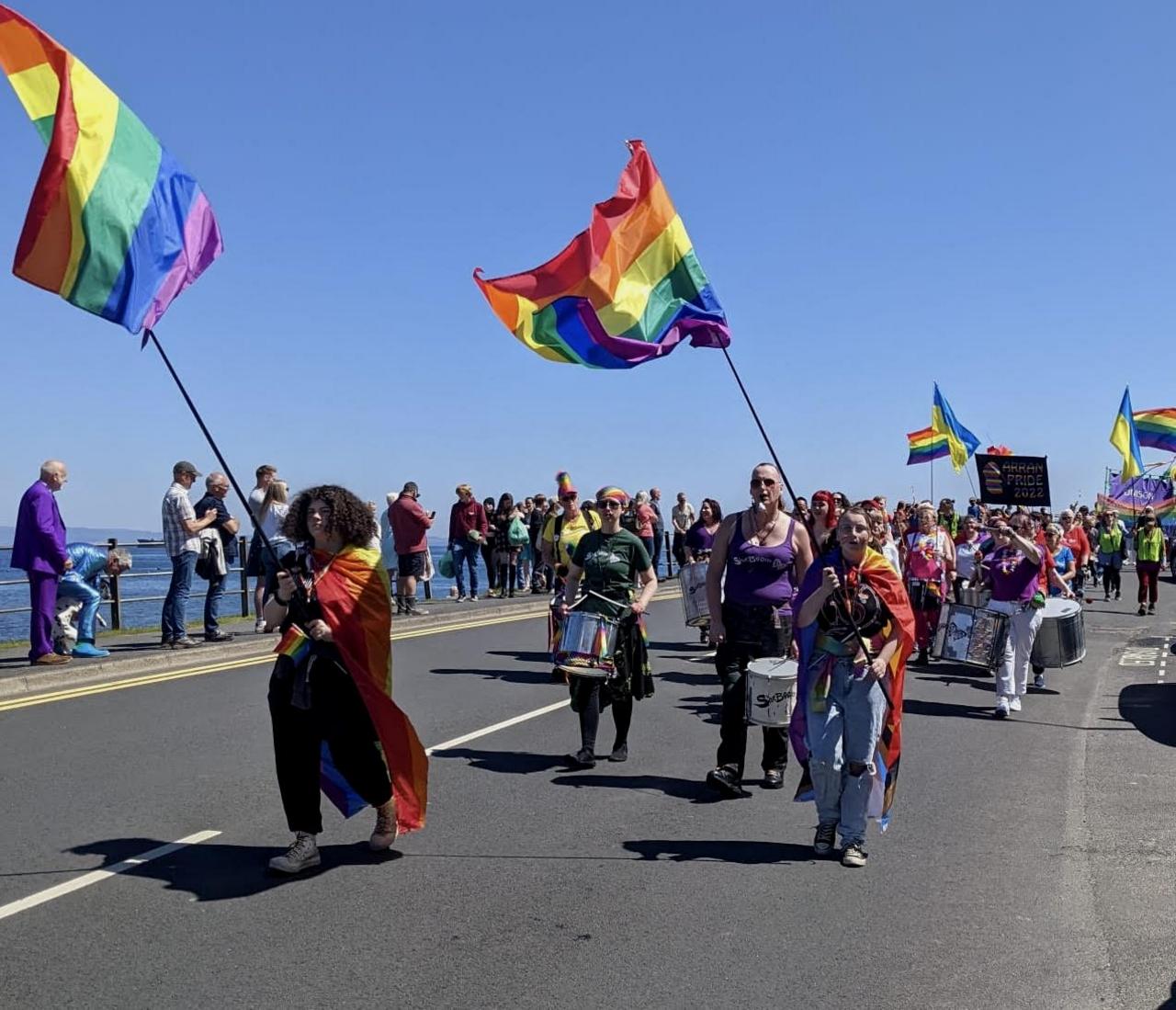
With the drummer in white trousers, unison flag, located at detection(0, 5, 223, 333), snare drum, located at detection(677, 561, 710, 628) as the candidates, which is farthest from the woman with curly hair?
snare drum, located at detection(677, 561, 710, 628)

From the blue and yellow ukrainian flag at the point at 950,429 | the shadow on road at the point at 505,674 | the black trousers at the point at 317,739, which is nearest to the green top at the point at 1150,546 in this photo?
the blue and yellow ukrainian flag at the point at 950,429

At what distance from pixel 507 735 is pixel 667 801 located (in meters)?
2.47

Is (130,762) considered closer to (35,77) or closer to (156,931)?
(156,931)

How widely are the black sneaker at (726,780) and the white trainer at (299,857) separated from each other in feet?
8.54

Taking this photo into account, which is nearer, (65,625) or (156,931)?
(156,931)

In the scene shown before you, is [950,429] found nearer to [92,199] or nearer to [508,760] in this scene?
[508,760]

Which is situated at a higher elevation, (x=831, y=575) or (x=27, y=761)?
(x=831, y=575)

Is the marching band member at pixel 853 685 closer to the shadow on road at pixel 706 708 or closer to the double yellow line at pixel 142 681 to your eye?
the shadow on road at pixel 706 708

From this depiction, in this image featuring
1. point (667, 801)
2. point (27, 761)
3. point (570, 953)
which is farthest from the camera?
point (27, 761)

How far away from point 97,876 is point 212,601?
9515mm

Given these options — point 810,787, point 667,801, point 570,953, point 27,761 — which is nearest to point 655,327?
point 667,801

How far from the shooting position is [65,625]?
13.8 meters

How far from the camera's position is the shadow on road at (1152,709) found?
10617mm

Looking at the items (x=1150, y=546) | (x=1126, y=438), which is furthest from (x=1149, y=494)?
(x=1150, y=546)
